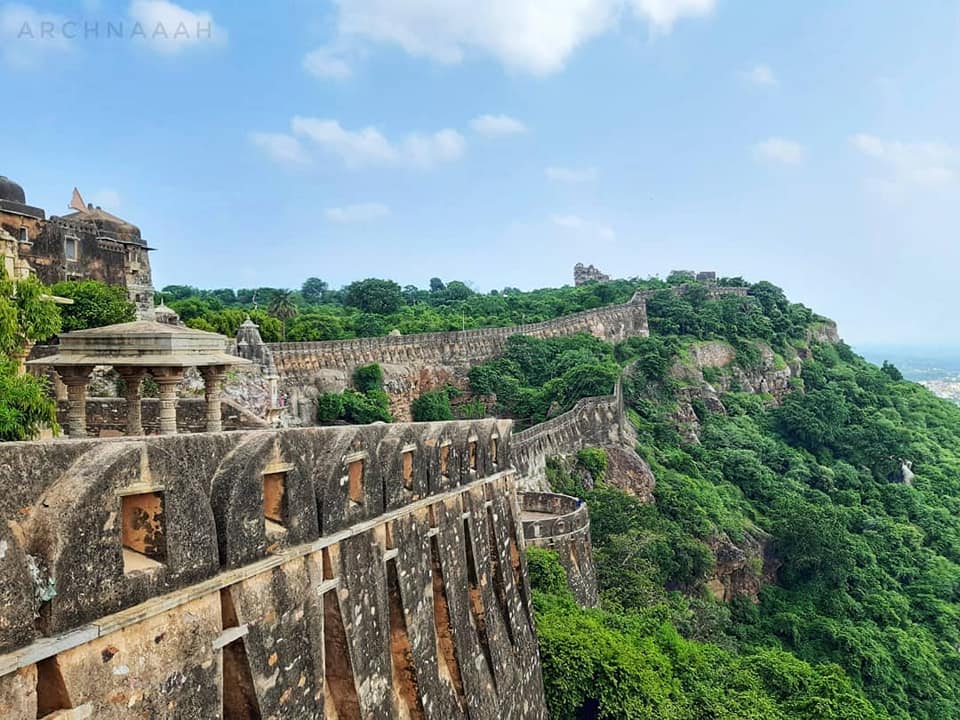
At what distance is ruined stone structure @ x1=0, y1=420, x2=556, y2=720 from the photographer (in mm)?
4695

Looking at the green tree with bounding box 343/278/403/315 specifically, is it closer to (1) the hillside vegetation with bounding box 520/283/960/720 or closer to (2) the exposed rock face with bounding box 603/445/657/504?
(1) the hillside vegetation with bounding box 520/283/960/720

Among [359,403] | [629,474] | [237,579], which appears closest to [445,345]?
[359,403]

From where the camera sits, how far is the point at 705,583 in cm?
3353

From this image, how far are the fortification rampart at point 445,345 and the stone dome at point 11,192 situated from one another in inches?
519

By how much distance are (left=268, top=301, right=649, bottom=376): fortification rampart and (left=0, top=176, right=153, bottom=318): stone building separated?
7793mm

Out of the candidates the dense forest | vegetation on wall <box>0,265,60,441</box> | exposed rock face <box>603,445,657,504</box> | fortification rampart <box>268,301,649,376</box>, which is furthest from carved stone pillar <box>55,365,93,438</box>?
exposed rock face <box>603,445,657,504</box>

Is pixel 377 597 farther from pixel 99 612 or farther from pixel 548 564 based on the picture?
pixel 548 564

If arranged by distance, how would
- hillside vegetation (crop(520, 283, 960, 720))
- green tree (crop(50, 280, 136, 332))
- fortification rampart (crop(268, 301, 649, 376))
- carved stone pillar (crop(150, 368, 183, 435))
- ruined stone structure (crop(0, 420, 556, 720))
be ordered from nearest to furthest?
ruined stone structure (crop(0, 420, 556, 720)) → carved stone pillar (crop(150, 368, 183, 435)) → hillside vegetation (crop(520, 283, 960, 720)) → green tree (crop(50, 280, 136, 332)) → fortification rampart (crop(268, 301, 649, 376))

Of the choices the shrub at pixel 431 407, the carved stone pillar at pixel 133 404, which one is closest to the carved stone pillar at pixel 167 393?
the carved stone pillar at pixel 133 404

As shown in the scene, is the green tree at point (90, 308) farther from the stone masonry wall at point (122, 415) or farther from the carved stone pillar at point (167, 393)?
the carved stone pillar at point (167, 393)

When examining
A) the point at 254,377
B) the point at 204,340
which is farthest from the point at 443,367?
the point at 204,340

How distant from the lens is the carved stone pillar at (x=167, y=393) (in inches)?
458

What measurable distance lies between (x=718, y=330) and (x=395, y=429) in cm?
6116

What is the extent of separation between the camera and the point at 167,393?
12.0 meters
